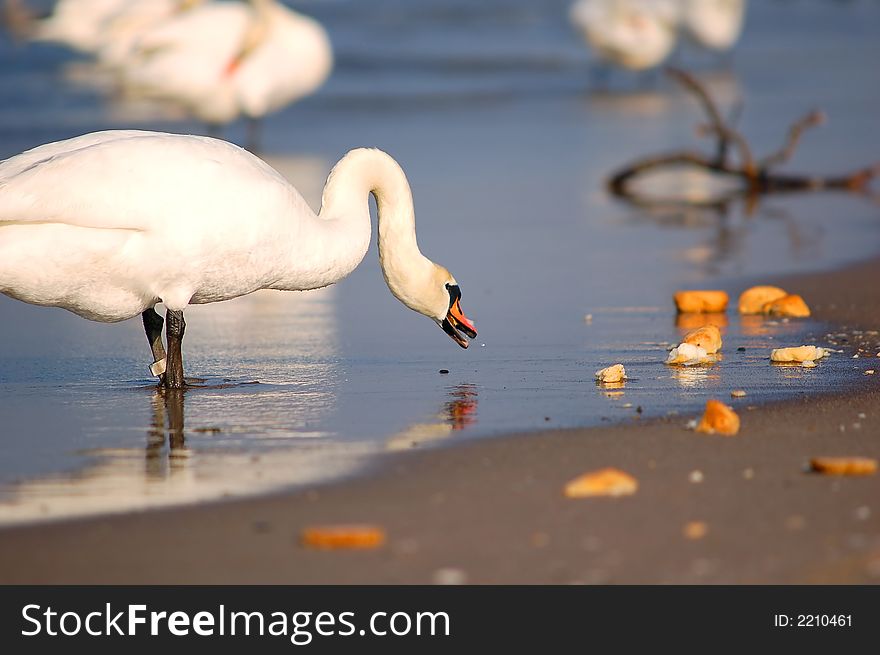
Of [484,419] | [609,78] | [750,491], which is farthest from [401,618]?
[609,78]

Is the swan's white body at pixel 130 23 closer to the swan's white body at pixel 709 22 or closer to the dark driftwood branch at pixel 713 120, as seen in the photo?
the swan's white body at pixel 709 22

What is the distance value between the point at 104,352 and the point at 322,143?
901 centimetres

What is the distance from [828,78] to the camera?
21312mm

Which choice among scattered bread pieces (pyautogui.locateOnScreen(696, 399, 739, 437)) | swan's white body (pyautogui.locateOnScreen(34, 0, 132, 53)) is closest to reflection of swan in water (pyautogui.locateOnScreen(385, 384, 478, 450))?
scattered bread pieces (pyautogui.locateOnScreen(696, 399, 739, 437))

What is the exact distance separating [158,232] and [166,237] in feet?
0.12

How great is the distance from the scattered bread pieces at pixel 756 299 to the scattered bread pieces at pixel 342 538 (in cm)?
405

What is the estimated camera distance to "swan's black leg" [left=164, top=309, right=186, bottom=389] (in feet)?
21.9

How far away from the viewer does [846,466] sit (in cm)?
497

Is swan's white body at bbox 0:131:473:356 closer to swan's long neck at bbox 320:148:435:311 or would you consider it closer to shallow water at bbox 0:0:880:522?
swan's long neck at bbox 320:148:435:311

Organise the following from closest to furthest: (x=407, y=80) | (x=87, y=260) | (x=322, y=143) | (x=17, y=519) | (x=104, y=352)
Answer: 1. (x=17, y=519)
2. (x=87, y=260)
3. (x=104, y=352)
4. (x=322, y=143)
5. (x=407, y=80)

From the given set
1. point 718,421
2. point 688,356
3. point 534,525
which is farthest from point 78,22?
point 534,525

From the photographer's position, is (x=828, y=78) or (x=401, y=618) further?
(x=828, y=78)

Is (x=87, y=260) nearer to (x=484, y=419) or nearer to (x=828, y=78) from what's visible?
(x=484, y=419)

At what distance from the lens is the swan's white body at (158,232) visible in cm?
637
